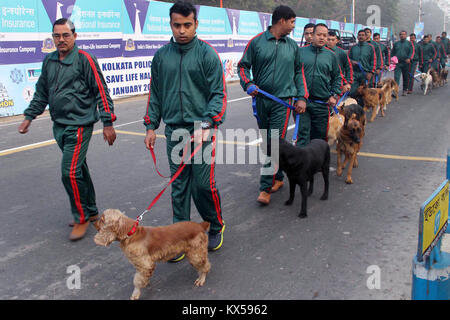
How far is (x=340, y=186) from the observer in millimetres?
6039

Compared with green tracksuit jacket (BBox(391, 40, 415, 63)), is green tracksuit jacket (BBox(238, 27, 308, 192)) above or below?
below

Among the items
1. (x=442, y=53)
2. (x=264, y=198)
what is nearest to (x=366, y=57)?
(x=264, y=198)

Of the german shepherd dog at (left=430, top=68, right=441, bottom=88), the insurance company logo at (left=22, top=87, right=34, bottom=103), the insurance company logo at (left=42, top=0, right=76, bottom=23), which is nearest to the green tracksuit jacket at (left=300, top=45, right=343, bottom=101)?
the insurance company logo at (left=22, top=87, right=34, bottom=103)

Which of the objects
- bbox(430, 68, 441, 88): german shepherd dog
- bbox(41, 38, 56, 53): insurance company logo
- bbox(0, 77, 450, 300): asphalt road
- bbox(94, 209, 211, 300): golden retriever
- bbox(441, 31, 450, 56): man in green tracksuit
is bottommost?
bbox(0, 77, 450, 300): asphalt road

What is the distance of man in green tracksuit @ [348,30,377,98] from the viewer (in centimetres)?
1075

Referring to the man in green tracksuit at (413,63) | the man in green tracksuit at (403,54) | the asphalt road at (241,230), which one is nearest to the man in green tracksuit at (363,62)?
the asphalt road at (241,230)

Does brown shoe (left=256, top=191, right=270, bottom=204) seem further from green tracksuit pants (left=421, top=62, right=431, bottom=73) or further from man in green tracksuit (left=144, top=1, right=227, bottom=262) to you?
green tracksuit pants (left=421, top=62, right=431, bottom=73)

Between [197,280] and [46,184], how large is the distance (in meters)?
3.41

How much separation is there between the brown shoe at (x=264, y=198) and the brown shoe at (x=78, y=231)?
1.99 meters

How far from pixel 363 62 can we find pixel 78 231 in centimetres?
870

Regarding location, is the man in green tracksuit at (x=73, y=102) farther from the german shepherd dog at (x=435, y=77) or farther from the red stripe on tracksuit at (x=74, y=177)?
the german shepherd dog at (x=435, y=77)

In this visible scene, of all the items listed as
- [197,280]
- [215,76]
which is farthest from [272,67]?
[197,280]

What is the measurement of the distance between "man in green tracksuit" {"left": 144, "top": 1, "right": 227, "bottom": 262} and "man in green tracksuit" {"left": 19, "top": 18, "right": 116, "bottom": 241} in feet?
2.81

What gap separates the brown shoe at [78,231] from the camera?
14.3 ft
